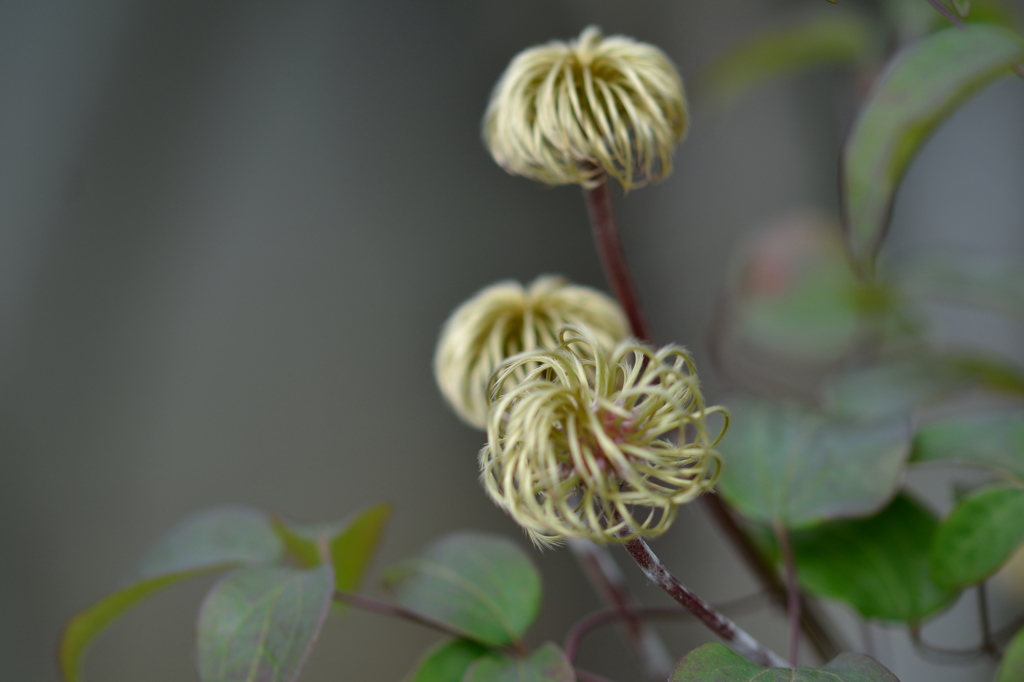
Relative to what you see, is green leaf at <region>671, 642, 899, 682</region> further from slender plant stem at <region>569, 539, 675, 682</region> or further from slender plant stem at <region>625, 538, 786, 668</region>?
slender plant stem at <region>569, 539, 675, 682</region>

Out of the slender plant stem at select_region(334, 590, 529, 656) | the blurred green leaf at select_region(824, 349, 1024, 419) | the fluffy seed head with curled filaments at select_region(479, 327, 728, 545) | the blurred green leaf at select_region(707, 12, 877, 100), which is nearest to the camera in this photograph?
the fluffy seed head with curled filaments at select_region(479, 327, 728, 545)

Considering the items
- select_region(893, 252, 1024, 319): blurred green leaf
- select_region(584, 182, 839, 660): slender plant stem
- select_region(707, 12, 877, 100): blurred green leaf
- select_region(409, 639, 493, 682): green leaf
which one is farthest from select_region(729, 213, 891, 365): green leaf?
select_region(409, 639, 493, 682): green leaf

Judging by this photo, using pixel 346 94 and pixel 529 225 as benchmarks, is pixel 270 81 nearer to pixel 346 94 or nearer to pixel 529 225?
pixel 346 94

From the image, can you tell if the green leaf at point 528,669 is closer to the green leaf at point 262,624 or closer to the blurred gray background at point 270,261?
the green leaf at point 262,624

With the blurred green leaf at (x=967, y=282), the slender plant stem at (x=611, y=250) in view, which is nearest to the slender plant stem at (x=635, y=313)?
the slender plant stem at (x=611, y=250)

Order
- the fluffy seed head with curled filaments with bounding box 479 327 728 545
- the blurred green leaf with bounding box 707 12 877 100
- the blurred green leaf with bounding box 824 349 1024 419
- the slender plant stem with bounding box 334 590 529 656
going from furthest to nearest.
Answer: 1. the blurred green leaf with bounding box 707 12 877 100
2. the blurred green leaf with bounding box 824 349 1024 419
3. the slender plant stem with bounding box 334 590 529 656
4. the fluffy seed head with curled filaments with bounding box 479 327 728 545

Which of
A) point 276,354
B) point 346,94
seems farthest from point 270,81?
point 276,354
